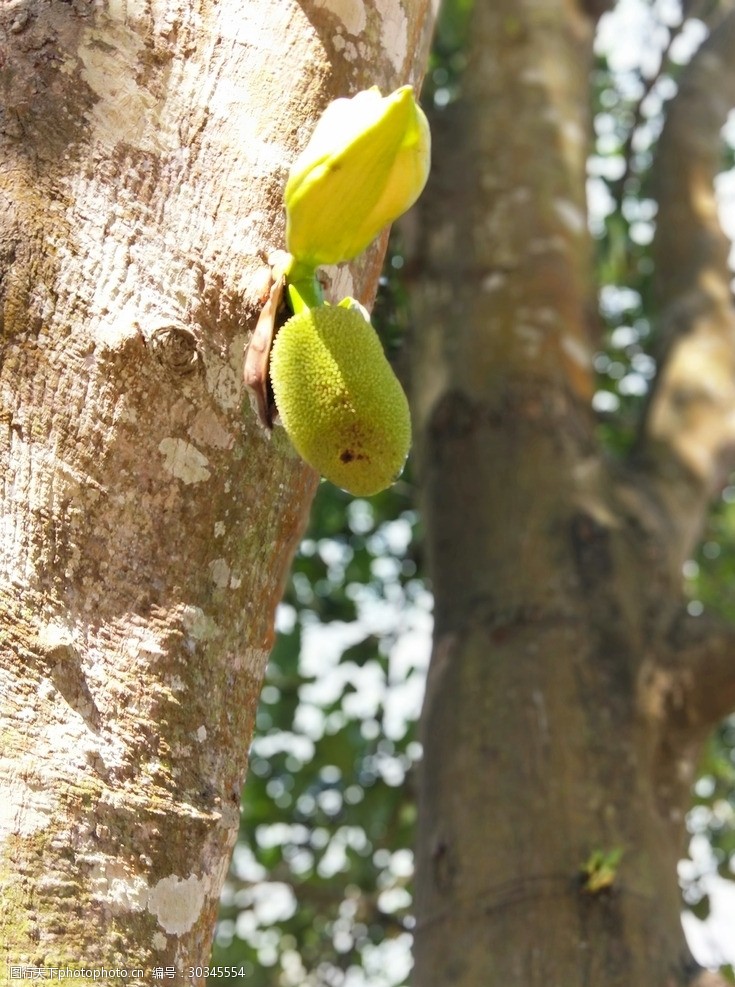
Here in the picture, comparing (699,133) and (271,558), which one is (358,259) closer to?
(271,558)

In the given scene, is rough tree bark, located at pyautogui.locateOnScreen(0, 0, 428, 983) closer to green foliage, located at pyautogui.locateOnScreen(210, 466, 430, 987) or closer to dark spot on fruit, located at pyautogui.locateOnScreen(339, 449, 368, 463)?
dark spot on fruit, located at pyautogui.locateOnScreen(339, 449, 368, 463)

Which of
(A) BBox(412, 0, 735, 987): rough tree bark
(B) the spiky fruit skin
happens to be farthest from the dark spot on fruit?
(A) BBox(412, 0, 735, 987): rough tree bark

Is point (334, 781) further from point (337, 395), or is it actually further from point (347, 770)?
point (337, 395)

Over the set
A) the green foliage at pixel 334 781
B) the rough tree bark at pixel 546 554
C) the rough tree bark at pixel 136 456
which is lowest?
the green foliage at pixel 334 781

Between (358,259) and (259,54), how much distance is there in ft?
0.59

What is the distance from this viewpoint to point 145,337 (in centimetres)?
75

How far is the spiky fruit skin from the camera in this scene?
2.52 feet

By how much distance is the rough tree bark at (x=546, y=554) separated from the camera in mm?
1535

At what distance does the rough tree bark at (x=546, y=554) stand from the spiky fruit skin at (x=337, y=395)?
3.10 feet

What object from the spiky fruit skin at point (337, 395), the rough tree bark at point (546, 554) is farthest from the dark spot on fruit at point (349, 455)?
the rough tree bark at point (546, 554)

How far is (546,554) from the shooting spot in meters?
1.89

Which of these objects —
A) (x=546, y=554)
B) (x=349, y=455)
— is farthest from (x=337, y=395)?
(x=546, y=554)

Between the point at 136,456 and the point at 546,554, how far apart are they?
1238 millimetres

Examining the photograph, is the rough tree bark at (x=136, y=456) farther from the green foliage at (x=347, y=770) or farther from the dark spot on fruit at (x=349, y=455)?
the green foliage at (x=347, y=770)
